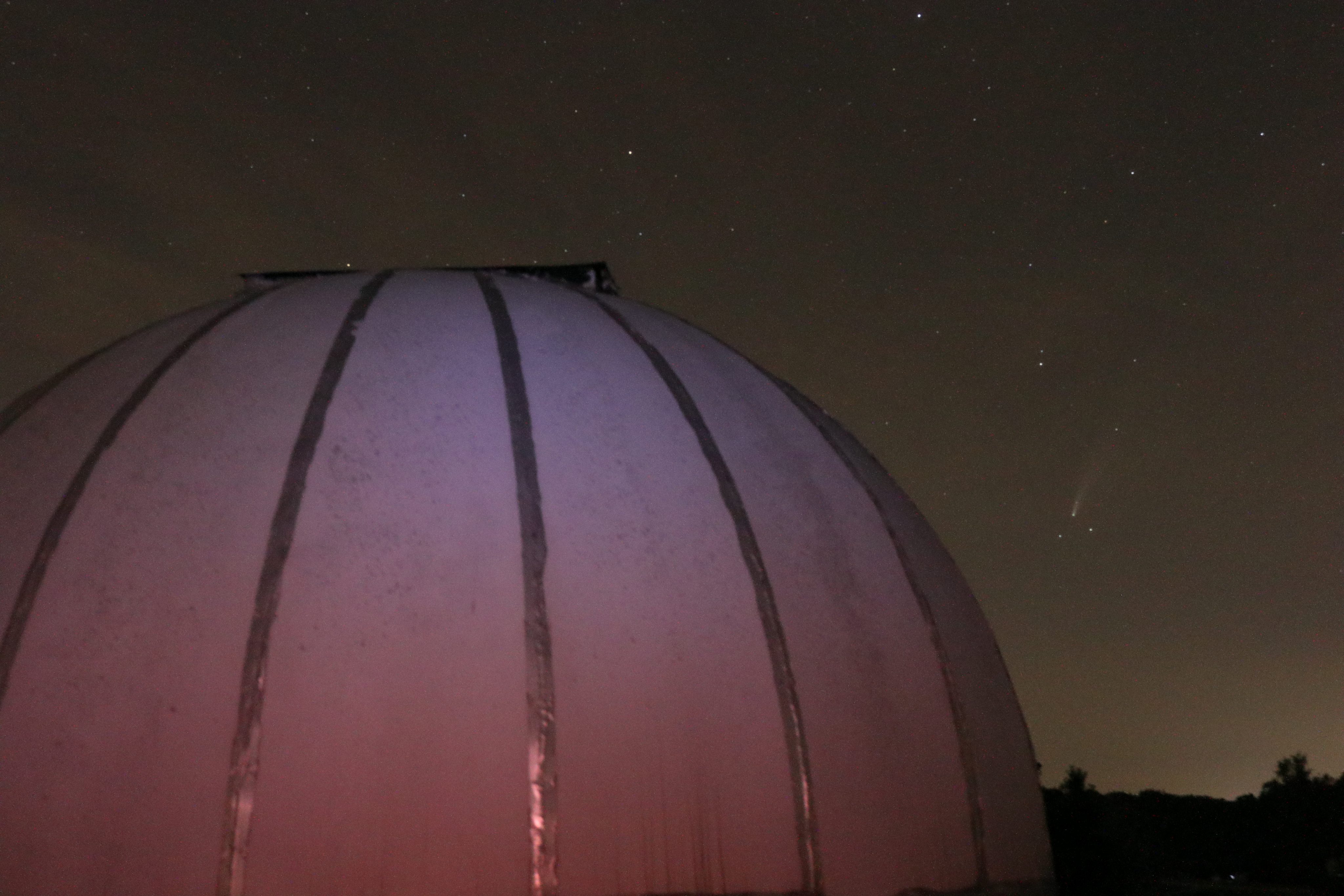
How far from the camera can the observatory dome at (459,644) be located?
110 inches

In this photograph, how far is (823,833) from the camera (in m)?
3.15

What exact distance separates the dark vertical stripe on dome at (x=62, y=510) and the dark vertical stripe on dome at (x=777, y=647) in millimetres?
1897

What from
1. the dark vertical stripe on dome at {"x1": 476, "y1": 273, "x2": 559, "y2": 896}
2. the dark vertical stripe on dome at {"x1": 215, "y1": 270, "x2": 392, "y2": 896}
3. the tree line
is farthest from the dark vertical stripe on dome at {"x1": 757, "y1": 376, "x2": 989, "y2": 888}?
the tree line

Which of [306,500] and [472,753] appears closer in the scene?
[472,753]

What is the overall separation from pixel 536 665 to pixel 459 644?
224 millimetres

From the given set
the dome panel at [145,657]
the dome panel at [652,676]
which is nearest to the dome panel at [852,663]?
the dome panel at [652,676]

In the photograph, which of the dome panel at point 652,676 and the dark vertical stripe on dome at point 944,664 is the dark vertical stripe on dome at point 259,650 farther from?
the dark vertical stripe on dome at point 944,664

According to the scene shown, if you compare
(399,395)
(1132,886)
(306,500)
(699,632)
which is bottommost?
(1132,886)

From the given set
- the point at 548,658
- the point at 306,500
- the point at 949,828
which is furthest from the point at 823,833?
the point at 306,500

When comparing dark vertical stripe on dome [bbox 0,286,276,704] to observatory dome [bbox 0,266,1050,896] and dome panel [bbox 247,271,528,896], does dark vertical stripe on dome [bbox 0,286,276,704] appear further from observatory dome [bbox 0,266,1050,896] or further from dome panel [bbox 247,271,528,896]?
dome panel [bbox 247,271,528,896]

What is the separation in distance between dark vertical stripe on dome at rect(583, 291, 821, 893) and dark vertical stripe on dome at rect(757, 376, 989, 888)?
81 centimetres

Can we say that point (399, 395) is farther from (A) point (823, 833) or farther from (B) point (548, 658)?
(A) point (823, 833)

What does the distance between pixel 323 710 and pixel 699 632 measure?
1.10 m

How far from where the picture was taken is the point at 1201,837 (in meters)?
48.4
